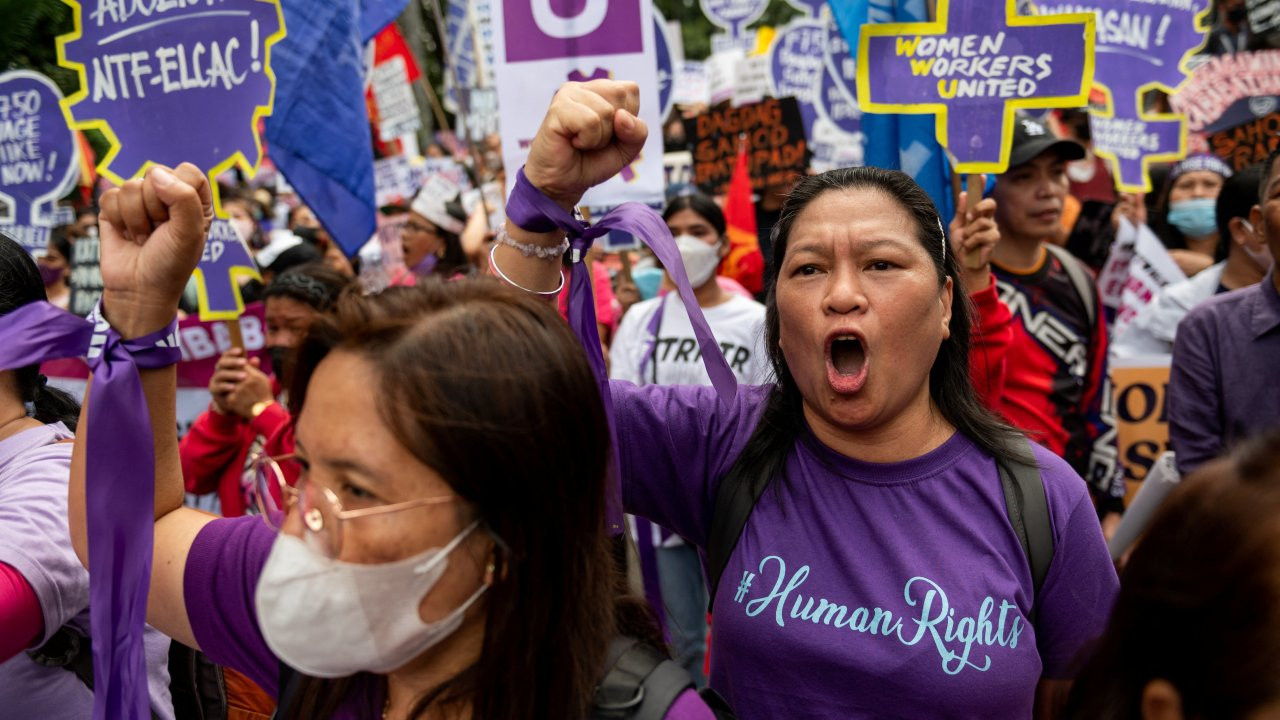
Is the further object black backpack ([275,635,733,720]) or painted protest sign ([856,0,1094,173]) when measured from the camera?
painted protest sign ([856,0,1094,173])

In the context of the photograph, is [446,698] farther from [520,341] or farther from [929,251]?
[929,251]

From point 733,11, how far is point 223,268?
8.94m

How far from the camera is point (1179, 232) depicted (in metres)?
6.96

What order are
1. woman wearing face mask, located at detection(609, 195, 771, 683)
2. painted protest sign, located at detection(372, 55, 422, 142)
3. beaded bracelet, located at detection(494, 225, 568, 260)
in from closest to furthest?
beaded bracelet, located at detection(494, 225, 568, 260) < woman wearing face mask, located at detection(609, 195, 771, 683) < painted protest sign, located at detection(372, 55, 422, 142)

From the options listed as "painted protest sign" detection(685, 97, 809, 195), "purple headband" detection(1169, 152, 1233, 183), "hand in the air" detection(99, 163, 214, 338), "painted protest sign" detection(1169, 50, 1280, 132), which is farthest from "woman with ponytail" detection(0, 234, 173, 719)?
"painted protest sign" detection(1169, 50, 1280, 132)

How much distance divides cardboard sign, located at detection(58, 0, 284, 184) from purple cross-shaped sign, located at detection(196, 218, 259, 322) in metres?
0.49

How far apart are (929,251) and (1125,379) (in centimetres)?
257

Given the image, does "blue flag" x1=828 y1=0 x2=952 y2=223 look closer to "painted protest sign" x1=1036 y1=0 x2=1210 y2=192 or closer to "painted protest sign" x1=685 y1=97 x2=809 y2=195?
"painted protest sign" x1=1036 y1=0 x2=1210 y2=192

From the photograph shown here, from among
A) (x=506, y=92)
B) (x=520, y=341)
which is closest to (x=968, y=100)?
(x=506, y=92)

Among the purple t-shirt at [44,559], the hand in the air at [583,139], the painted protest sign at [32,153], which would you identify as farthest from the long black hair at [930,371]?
the painted protest sign at [32,153]

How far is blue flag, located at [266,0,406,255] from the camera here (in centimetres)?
493

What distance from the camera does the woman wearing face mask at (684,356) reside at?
5.17 meters

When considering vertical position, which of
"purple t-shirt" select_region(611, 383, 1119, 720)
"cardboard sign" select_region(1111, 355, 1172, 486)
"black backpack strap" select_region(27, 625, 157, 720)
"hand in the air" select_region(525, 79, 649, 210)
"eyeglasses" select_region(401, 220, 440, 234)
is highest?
"hand in the air" select_region(525, 79, 649, 210)

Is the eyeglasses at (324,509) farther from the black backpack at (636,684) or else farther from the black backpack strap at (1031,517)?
the black backpack strap at (1031,517)
